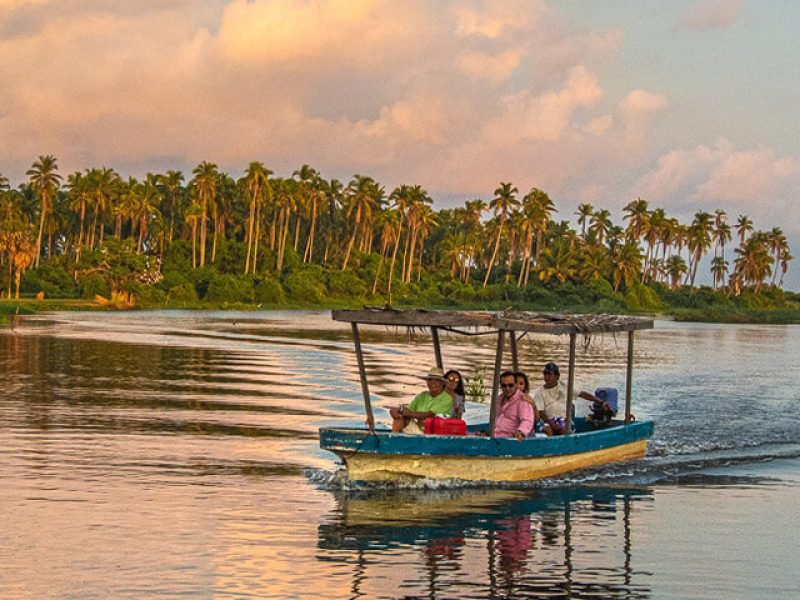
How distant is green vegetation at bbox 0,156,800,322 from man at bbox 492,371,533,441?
9013 centimetres

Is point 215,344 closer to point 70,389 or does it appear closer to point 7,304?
point 70,389

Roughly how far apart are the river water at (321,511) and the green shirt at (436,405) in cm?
98

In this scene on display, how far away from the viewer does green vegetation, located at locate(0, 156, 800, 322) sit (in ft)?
391

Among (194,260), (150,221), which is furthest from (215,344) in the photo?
(150,221)

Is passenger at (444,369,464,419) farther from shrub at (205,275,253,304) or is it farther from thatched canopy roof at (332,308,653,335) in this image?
shrub at (205,275,253,304)

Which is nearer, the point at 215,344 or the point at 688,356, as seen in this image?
the point at 215,344

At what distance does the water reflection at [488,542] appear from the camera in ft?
38.3

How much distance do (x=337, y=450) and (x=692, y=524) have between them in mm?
4792

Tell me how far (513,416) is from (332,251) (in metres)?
134

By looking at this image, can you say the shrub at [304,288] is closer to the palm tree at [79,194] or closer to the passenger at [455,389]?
the palm tree at [79,194]

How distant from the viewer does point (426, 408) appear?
58.1 ft

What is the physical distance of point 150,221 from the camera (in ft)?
441

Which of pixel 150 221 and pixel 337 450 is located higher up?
pixel 150 221

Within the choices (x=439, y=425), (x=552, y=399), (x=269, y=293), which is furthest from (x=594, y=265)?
(x=439, y=425)
